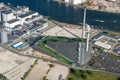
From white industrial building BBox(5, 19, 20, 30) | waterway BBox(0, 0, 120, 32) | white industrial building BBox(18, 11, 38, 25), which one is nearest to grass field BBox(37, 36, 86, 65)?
white industrial building BBox(5, 19, 20, 30)

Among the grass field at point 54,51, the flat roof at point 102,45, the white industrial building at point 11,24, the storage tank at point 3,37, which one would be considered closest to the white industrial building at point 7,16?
the white industrial building at point 11,24

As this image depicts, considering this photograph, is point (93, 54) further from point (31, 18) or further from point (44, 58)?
point (31, 18)

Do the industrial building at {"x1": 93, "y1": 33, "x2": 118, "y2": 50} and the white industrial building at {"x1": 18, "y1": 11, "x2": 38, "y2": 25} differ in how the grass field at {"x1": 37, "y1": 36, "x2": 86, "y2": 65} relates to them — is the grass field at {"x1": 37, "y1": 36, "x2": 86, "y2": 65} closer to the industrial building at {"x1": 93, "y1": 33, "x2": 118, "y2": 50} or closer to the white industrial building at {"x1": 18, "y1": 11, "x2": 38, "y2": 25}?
the industrial building at {"x1": 93, "y1": 33, "x2": 118, "y2": 50}

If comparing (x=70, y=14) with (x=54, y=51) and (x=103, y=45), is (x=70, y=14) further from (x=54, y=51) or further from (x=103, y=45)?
(x=54, y=51)

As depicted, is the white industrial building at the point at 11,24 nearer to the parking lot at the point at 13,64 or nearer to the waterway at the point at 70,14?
the parking lot at the point at 13,64

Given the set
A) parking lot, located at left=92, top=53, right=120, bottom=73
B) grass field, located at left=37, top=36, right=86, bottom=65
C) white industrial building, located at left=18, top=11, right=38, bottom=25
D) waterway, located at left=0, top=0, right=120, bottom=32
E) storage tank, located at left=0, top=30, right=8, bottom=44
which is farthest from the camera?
waterway, located at left=0, top=0, right=120, bottom=32

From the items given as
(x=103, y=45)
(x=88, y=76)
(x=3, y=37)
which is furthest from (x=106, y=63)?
(x=3, y=37)
